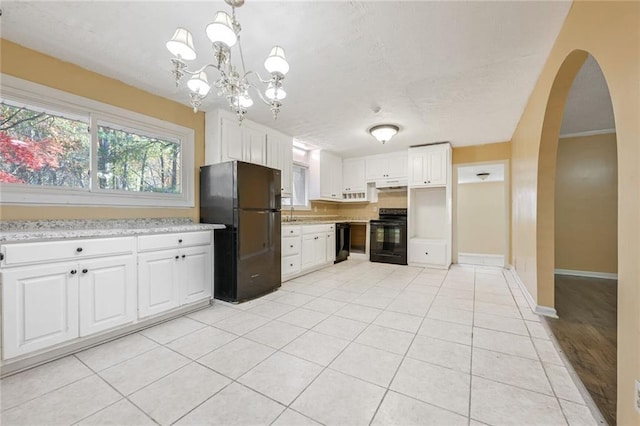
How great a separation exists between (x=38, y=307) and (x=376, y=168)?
17.9 feet

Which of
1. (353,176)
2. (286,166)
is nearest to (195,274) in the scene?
(286,166)

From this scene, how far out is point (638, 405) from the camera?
39.9 inches

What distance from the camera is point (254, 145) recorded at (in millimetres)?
3787

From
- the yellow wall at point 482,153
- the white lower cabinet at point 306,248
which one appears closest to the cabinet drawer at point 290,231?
the white lower cabinet at point 306,248

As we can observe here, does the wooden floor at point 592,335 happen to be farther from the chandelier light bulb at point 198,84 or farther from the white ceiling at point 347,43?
the chandelier light bulb at point 198,84

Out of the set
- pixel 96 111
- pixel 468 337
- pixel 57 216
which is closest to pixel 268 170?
pixel 96 111

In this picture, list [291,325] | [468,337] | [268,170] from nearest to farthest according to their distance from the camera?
1. [468,337]
2. [291,325]
3. [268,170]

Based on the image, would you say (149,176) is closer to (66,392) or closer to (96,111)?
(96,111)

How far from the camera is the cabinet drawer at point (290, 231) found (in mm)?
3940

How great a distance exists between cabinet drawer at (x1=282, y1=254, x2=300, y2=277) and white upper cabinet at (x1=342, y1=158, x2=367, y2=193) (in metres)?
2.56

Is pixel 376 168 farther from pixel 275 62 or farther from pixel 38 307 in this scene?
pixel 38 307

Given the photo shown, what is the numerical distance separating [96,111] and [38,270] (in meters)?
1.61

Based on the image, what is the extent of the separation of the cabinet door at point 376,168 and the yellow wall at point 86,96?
3.75m

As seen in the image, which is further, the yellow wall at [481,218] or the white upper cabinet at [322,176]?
the yellow wall at [481,218]
